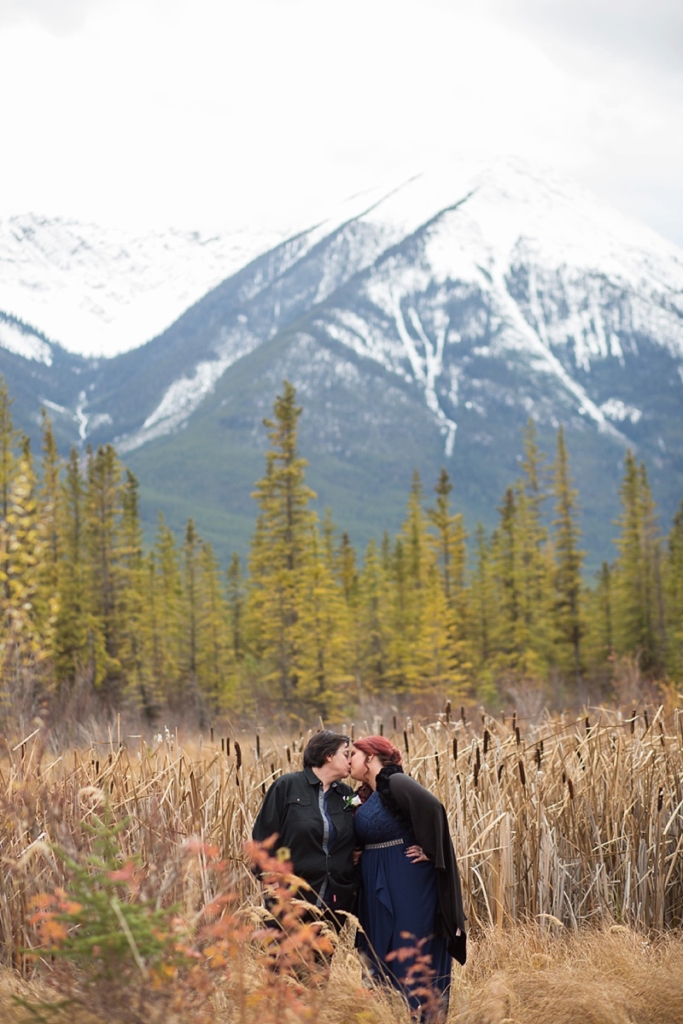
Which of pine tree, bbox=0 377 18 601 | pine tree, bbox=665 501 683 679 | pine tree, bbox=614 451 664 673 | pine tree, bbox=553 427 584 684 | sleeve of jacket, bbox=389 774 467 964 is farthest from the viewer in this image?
pine tree, bbox=553 427 584 684

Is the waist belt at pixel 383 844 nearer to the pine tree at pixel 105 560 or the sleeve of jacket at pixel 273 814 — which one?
the sleeve of jacket at pixel 273 814

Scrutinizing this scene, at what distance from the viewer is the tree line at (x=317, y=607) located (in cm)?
3716

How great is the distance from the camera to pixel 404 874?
6086 millimetres

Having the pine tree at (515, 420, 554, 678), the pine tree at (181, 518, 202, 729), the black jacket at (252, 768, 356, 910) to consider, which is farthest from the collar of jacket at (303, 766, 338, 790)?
the pine tree at (515, 420, 554, 678)

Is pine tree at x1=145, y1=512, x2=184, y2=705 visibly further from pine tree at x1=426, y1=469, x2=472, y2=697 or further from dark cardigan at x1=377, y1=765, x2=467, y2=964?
dark cardigan at x1=377, y1=765, x2=467, y2=964

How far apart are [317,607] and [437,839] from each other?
31912 mm

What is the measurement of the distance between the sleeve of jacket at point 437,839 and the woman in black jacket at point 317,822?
0.34m

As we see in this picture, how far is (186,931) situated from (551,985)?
3.10 metres

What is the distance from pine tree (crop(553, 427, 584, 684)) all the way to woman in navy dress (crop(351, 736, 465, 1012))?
4581cm

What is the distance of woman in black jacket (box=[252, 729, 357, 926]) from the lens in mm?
6062

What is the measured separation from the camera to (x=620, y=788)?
27.2ft

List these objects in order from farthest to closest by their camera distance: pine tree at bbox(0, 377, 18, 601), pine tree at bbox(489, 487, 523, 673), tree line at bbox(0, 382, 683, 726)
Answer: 1. pine tree at bbox(489, 487, 523, 673)
2. tree line at bbox(0, 382, 683, 726)
3. pine tree at bbox(0, 377, 18, 601)

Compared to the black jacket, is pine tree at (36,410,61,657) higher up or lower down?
higher up

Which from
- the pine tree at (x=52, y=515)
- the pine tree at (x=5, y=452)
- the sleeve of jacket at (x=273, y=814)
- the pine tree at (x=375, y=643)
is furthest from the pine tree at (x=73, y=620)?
the sleeve of jacket at (x=273, y=814)
